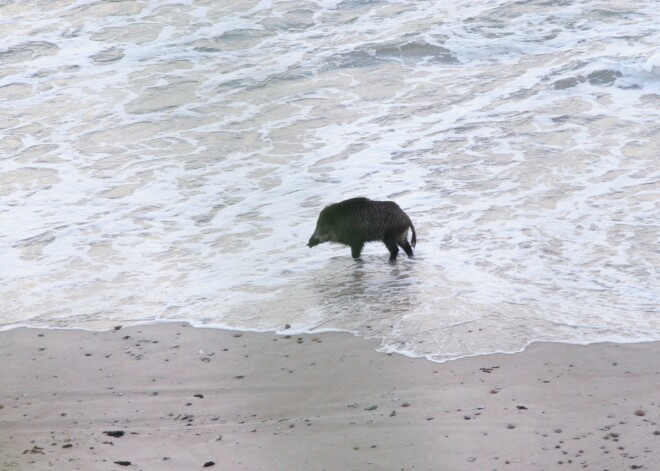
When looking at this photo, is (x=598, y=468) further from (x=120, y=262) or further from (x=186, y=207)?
(x=186, y=207)

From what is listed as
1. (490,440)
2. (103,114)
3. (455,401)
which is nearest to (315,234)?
(455,401)

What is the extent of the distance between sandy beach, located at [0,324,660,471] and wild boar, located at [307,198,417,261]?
1.88 metres

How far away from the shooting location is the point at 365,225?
883 centimetres

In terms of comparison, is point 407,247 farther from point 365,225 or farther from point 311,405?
point 311,405

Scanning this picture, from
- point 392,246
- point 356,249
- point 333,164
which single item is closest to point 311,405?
point 392,246

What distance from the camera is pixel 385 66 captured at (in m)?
15.6

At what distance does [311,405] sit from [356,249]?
3.22 meters

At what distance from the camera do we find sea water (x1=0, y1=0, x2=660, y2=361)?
25.6 feet

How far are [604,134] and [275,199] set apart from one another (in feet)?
14.0

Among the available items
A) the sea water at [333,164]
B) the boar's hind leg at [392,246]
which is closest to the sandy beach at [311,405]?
the sea water at [333,164]

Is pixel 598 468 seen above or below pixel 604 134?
above

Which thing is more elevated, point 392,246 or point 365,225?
point 365,225

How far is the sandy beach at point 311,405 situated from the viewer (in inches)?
204

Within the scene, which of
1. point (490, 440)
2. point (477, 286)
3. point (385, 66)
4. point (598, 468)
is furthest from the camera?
point (385, 66)
